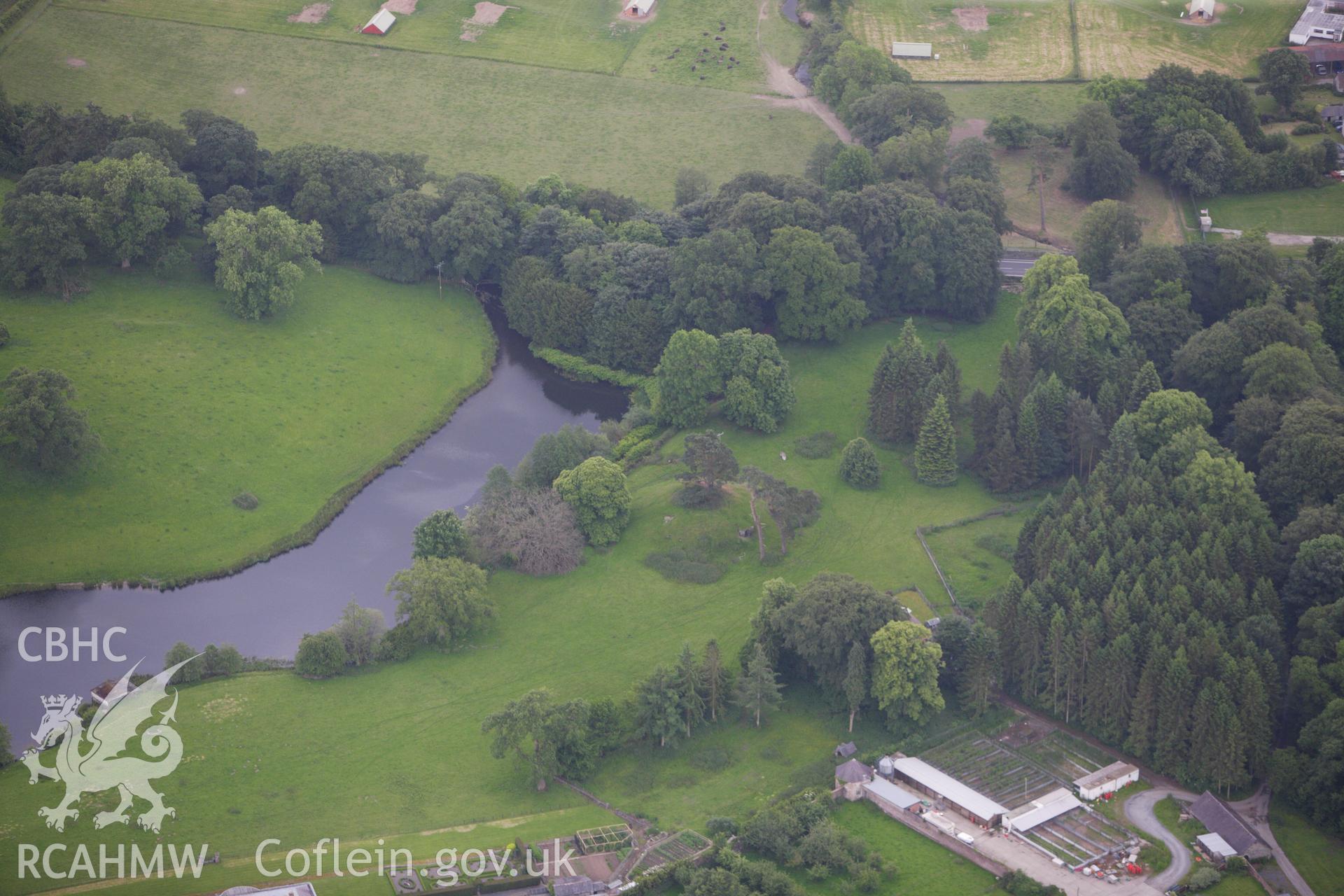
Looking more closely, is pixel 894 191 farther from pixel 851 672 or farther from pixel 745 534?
pixel 851 672

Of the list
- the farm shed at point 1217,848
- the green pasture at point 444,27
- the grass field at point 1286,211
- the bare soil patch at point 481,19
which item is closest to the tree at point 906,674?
the farm shed at point 1217,848

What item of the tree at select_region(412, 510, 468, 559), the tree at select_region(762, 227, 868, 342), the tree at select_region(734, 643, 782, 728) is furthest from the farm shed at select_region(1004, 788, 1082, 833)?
the tree at select_region(762, 227, 868, 342)

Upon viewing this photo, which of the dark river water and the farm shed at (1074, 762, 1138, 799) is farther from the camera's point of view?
Result: the dark river water

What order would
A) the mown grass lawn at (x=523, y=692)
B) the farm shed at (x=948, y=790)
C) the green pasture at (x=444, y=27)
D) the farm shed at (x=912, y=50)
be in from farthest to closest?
the green pasture at (x=444, y=27), the farm shed at (x=912, y=50), the farm shed at (x=948, y=790), the mown grass lawn at (x=523, y=692)

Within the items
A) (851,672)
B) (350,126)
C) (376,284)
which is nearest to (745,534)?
(851,672)

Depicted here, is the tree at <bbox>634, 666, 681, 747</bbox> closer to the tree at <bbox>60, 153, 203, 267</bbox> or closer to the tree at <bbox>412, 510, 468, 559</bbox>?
the tree at <bbox>412, 510, 468, 559</bbox>

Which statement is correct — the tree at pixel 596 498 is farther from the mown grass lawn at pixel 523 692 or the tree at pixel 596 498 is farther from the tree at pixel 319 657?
the tree at pixel 319 657
